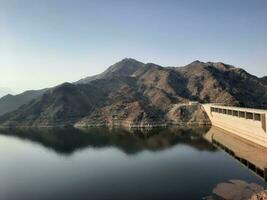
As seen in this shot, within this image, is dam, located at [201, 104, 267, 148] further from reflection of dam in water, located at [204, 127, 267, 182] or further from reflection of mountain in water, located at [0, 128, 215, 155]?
reflection of mountain in water, located at [0, 128, 215, 155]

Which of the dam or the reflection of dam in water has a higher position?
the dam

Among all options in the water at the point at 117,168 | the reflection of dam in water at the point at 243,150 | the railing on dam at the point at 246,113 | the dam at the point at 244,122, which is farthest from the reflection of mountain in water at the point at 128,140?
the railing on dam at the point at 246,113

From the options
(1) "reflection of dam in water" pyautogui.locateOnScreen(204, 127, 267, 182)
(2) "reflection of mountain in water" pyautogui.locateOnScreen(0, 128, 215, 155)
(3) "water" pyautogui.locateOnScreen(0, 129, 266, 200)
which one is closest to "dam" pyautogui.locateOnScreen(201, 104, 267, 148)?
(1) "reflection of dam in water" pyautogui.locateOnScreen(204, 127, 267, 182)

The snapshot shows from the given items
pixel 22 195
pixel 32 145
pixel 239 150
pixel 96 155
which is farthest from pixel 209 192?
pixel 32 145

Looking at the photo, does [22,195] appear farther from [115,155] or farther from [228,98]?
[228,98]

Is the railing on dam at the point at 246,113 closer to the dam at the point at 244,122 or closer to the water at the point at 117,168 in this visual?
the dam at the point at 244,122

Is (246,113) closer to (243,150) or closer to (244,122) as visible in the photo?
(244,122)
